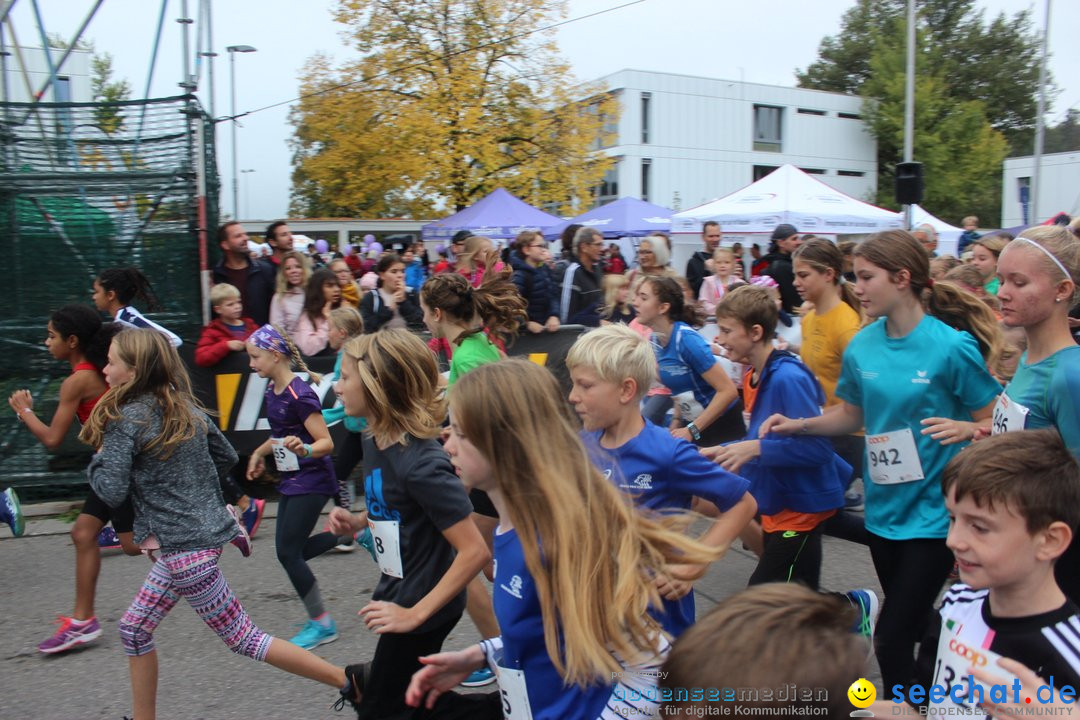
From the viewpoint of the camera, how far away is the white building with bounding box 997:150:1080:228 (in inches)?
1361

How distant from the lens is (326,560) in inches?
218

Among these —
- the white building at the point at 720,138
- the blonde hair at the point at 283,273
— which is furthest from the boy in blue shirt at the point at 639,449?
the white building at the point at 720,138

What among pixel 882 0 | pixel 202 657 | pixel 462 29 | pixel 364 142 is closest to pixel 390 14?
pixel 462 29

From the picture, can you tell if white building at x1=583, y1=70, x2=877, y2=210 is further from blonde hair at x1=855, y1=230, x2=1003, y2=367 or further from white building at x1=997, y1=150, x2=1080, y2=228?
blonde hair at x1=855, y1=230, x2=1003, y2=367

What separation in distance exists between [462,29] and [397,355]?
66.5 feet

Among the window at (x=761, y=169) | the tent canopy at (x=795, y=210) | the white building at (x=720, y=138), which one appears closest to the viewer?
the tent canopy at (x=795, y=210)

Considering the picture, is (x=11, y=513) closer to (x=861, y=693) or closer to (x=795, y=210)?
(x=861, y=693)

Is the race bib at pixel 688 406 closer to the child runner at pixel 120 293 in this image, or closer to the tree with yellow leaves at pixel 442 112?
the child runner at pixel 120 293

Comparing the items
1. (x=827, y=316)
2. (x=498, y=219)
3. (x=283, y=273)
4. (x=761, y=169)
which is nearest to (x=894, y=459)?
(x=827, y=316)

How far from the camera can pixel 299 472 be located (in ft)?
13.8

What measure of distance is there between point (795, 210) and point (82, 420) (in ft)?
41.8

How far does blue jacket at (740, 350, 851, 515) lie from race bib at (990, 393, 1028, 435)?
73cm

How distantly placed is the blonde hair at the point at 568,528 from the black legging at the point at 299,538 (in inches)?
93.4

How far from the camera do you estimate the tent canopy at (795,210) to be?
14.9m
